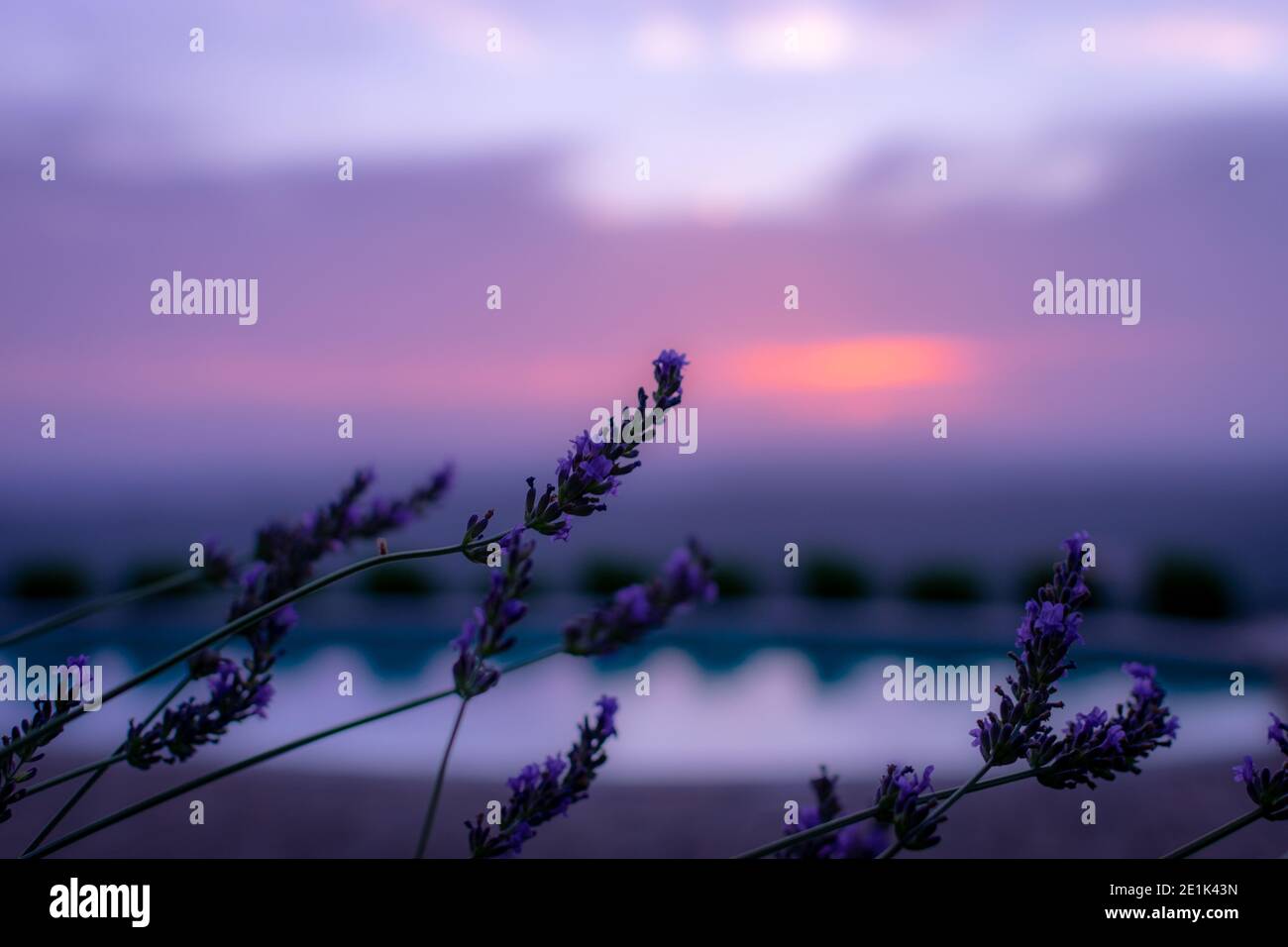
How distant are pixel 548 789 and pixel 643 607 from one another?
207 millimetres

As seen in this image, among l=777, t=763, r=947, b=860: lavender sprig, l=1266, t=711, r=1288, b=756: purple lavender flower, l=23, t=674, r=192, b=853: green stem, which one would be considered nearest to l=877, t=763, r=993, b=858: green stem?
l=777, t=763, r=947, b=860: lavender sprig

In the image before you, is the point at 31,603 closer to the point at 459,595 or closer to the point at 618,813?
the point at 459,595

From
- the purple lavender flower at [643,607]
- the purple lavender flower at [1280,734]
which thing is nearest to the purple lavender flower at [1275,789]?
the purple lavender flower at [1280,734]

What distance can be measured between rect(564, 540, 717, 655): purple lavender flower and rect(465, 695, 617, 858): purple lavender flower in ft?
0.35

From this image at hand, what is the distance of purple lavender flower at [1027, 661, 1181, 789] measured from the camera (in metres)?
0.71

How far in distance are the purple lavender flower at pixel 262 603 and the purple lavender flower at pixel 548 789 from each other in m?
0.22

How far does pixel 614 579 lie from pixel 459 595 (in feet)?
6.66

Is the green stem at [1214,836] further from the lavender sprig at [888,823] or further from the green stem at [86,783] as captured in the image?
the green stem at [86,783]

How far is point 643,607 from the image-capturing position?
1.99ft

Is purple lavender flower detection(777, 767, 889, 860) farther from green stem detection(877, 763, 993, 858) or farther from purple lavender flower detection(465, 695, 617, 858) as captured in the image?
purple lavender flower detection(465, 695, 617, 858)

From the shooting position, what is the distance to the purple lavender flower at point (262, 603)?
28.8 inches

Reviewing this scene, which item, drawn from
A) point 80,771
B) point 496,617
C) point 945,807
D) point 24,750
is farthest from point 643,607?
point 24,750

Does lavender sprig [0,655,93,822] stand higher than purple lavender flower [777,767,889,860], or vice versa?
lavender sprig [0,655,93,822]
